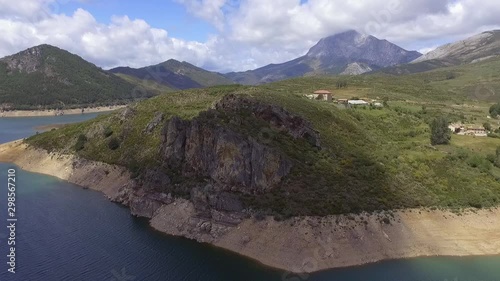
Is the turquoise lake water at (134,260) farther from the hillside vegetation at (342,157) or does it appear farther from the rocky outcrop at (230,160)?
the rocky outcrop at (230,160)

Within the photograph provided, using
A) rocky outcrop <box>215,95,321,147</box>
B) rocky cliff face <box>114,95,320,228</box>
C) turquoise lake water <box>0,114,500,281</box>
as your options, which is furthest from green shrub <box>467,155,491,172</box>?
rocky cliff face <box>114,95,320,228</box>

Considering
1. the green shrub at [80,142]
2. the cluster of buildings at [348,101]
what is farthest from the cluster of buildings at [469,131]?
the green shrub at [80,142]

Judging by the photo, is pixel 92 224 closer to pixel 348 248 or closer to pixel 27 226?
pixel 27 226

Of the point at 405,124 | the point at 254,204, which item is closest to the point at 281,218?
the point at 254,204

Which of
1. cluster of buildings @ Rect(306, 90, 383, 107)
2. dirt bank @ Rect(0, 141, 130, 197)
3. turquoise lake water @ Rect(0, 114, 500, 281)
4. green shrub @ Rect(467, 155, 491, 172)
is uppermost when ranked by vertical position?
cluster of buildings @ Rect(306, 90, 383, 107)

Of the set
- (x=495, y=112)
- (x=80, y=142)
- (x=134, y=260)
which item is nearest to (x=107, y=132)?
(x=80, y=142)

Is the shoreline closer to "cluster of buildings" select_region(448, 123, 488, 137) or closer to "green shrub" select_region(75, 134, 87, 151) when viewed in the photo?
"cluster of buildings" select_region(448, 123, 488, 137)
